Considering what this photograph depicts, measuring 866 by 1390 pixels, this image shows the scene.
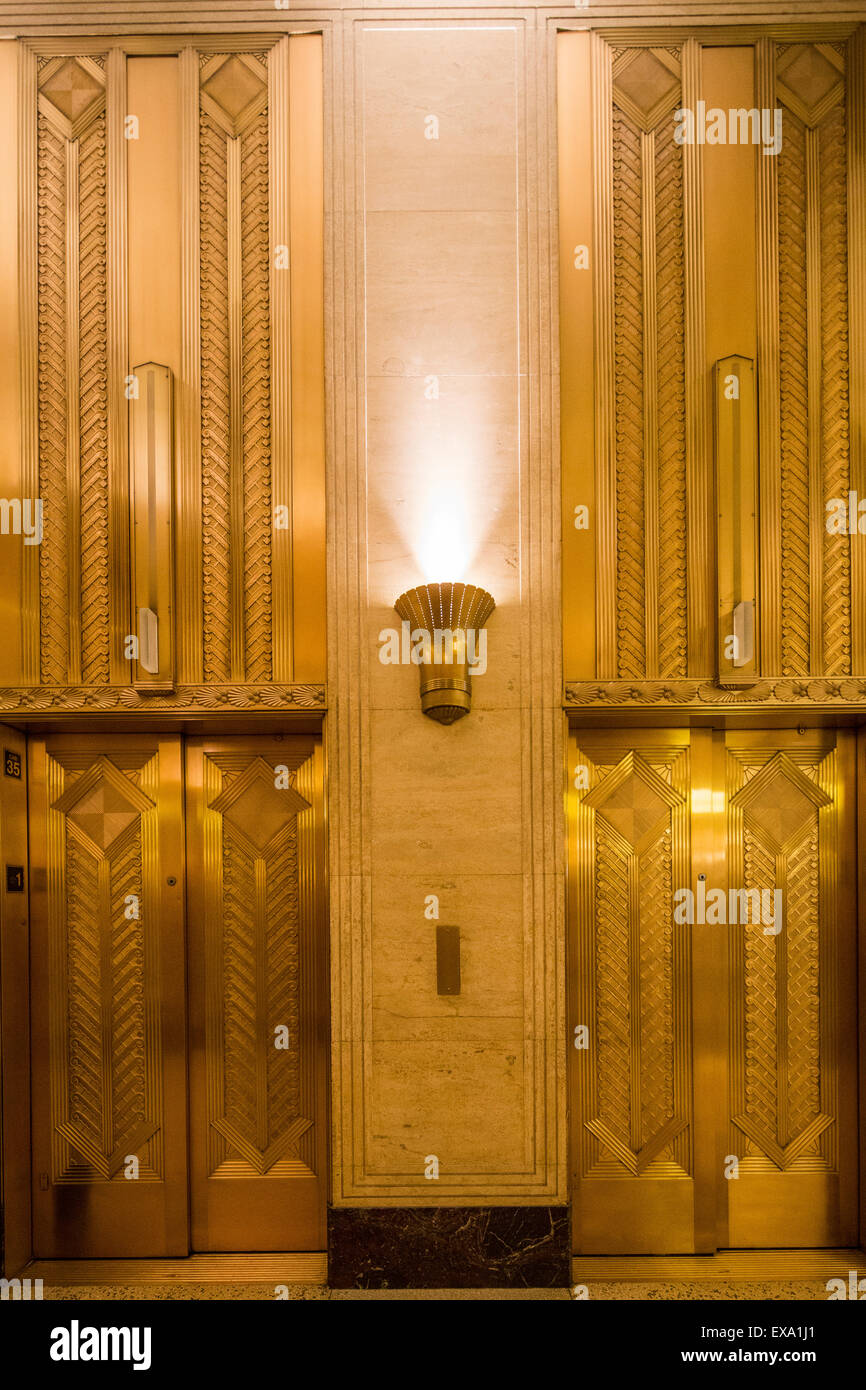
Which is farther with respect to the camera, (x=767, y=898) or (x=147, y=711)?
(x=767, y=898)

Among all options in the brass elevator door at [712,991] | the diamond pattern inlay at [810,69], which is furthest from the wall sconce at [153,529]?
the diamond pattern inlay at [810,69]

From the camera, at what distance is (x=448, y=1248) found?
4.16m

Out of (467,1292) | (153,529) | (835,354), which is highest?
Answer: (835,354)

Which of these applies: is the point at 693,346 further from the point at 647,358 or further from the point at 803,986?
the point at 803,986

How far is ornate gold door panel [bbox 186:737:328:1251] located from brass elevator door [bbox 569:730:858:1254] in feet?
4.62

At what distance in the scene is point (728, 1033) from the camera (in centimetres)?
455

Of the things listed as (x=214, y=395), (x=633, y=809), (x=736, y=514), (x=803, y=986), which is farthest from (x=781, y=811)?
(x=214, y=395)

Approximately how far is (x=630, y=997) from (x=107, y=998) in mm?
2801

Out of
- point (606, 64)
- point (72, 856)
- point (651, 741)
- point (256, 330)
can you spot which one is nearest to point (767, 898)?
point (651, 741)

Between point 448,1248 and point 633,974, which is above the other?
point 633,974

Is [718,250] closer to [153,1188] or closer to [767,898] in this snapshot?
[767,898]

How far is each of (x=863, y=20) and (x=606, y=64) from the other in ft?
4.43

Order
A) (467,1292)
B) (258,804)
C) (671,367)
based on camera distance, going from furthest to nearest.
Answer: (258,804) → (671,367) → (467,1292)

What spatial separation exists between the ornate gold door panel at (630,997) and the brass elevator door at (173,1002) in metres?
1.40
